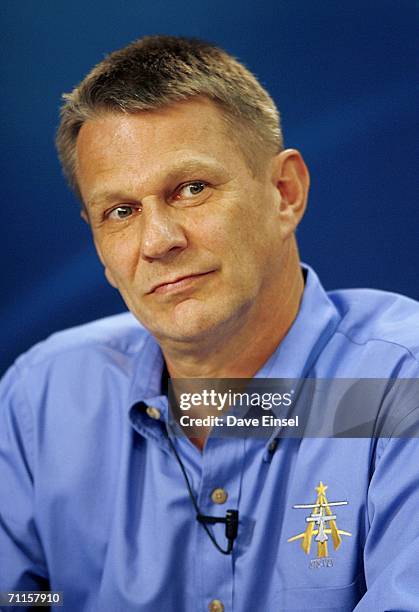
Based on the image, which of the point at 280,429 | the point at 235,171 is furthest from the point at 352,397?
the point at 235,171

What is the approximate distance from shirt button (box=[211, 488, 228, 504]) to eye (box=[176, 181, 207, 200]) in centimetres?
45

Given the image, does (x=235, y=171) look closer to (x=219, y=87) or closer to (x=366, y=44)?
(x=219, y=87)

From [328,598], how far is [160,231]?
56cm

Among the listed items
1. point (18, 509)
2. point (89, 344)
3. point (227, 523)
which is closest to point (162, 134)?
point (89, 344)

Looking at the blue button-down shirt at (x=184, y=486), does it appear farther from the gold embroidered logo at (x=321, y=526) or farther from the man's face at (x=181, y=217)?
the man's face at (x=181, y=217)

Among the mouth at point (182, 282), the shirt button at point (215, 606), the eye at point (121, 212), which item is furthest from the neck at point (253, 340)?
the shirt button at point (215, 606)

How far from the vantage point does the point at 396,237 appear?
1386 millimetres

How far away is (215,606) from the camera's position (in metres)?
1.36

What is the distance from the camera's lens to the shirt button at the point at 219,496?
54.7 inches

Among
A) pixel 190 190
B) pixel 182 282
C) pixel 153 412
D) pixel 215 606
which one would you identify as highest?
pixel 190 190

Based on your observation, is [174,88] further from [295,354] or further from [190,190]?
[295,354]

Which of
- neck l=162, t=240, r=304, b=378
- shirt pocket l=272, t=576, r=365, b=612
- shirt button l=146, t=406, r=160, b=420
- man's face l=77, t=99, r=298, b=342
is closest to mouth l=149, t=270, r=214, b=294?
man's face l=77, t=99, r=298, b=342

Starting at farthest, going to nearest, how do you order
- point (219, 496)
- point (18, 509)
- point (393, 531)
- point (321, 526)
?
point (18, 509)
point (219, 496)
point (321, 526)
point (393, 531)

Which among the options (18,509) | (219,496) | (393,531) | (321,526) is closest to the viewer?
(393,531)
